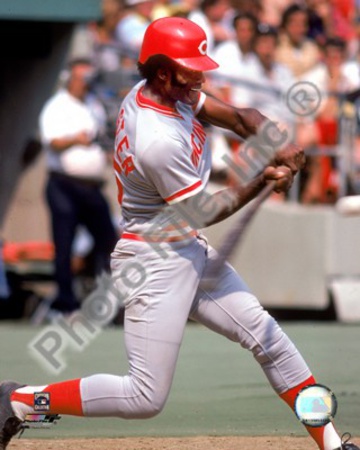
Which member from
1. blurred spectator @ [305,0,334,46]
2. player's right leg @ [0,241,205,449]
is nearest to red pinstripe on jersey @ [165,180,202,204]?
player's right leg @ [0,241,205,449]

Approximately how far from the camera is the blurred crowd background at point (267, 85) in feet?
38.5

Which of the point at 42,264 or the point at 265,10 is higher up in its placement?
the point at 265,10

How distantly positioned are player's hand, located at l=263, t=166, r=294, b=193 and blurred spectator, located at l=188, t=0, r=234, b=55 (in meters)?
7.60

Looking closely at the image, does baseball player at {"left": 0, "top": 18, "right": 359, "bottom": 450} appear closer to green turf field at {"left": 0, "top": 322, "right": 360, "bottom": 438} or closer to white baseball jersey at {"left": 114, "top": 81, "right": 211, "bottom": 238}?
white baseball jersey at {"left": 114, "top": 81, "right": 211, "bottom": 238}

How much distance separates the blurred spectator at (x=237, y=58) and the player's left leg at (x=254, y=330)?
6.43 meters

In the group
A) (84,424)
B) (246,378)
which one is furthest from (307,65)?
(84,424)

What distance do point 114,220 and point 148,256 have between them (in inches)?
270

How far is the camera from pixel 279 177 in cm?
516

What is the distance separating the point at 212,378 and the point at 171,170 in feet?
11.3

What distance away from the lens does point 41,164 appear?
13180mm

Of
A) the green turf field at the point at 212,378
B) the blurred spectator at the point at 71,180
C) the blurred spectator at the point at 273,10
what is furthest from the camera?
the blurred spectator at the point at 273,10

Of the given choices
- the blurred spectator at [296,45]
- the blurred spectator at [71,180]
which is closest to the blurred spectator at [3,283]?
the blurred spectator at [71,180]

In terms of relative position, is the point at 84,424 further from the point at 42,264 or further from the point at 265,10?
the point at 265,10

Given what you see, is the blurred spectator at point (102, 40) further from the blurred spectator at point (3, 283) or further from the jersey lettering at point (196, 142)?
the jersey lettering at point (196, 142)
